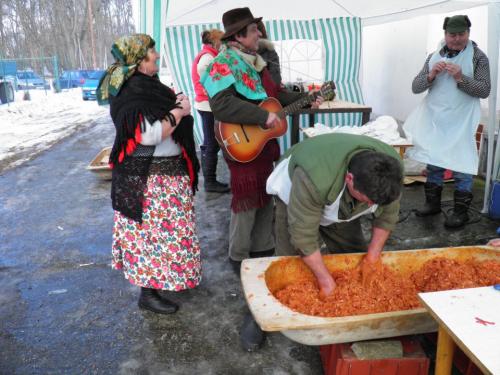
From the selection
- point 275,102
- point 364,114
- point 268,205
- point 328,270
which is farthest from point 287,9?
point 328,270

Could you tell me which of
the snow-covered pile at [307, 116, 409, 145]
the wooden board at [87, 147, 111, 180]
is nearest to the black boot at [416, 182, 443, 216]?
the snow-covered pile at [307, 116, 409, 145]

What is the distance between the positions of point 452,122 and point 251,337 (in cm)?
258

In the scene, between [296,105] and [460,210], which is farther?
[460,210]

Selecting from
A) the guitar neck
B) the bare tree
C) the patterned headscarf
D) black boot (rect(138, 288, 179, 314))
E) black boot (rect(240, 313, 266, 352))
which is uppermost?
the bare tree

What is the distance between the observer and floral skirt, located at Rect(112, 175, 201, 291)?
2.39m

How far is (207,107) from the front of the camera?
4.41 m

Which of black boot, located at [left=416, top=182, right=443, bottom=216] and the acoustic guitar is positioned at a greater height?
the acoustic guitar

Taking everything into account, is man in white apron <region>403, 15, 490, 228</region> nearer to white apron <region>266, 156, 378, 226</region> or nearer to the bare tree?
white apron <region>266, 156, 378, 226</region>

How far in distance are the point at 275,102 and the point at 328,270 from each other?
1330mm

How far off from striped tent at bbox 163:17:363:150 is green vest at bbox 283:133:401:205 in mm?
4123

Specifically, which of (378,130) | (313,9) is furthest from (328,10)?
(378,130)

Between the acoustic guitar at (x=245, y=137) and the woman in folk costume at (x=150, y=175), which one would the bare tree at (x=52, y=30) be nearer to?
the acoustic guitar at (x=245, y=137)

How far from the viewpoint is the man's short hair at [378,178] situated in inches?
62.9

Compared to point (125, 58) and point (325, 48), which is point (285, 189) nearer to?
point (125, 58)
